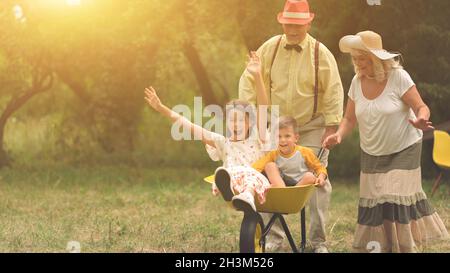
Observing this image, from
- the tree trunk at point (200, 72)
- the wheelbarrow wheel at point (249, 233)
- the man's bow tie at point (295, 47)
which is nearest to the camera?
the wheelbarrow wheel at point (249, 233)

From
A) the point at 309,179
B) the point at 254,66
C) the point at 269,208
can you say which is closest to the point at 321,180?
the point at 309,179

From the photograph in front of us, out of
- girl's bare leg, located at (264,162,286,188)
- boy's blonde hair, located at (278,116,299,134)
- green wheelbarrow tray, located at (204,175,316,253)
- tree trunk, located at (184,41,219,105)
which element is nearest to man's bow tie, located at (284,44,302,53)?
boy's blonde hair, located at (278,116,299,134)

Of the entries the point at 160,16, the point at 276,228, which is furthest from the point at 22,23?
the point at 276,228

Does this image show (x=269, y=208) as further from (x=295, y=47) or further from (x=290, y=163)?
(x=295, y=47)

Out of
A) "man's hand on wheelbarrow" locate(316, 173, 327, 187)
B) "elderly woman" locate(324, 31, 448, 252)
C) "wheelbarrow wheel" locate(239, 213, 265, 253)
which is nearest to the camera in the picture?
"wheelbarrow wheel" locate(239, 213, 265, 253)

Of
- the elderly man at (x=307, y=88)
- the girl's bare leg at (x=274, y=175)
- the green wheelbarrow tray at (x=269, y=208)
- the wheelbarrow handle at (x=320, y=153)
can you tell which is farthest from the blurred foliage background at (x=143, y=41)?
the green wheelbarrow tray at (x=269, y=208)

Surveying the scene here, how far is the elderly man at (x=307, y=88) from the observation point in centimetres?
649

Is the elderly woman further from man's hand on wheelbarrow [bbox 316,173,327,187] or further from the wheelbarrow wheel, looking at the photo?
the wheelbarrow wheel

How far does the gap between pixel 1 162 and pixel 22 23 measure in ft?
7.51

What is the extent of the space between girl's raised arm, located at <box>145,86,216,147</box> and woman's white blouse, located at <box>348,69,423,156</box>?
1.06 metres

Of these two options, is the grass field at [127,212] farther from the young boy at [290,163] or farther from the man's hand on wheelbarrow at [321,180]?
the man's hand on wheelbarrow at [321,180]

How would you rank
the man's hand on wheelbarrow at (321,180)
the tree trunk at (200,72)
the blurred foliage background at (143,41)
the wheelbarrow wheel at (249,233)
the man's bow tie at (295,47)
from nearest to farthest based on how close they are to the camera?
the wheelbarrow wheel at (249,233)
the man's hand on wheelbarrow at (321,180)
the man's bow tie at (295,47)
the blurred foliage background at (143,41)
the tree trunk at (200,72)

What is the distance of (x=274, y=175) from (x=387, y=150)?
2.65ft

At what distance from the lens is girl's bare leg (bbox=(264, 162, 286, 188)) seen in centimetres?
588
